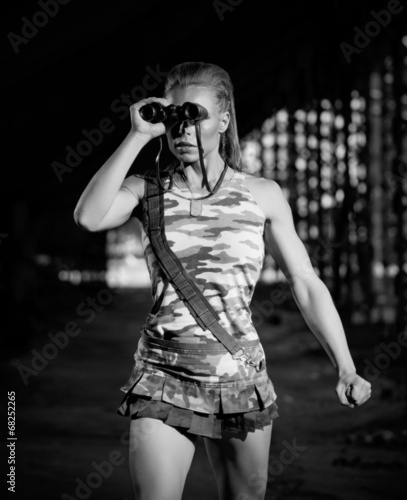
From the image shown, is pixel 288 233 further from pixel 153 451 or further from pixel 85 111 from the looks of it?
pixel 85 111

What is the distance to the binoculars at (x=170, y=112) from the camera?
2.25 metres

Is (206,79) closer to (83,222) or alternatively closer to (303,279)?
(83,222)

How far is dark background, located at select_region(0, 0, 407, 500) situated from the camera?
5.69 m

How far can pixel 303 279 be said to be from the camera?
8.34 feet

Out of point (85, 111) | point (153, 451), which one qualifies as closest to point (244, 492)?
point (153, 451)

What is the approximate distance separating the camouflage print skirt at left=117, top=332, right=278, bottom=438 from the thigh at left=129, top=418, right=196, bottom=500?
36mm

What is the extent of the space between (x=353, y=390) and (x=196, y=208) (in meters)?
0.74

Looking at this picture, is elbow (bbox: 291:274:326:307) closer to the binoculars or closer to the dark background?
the binoculars

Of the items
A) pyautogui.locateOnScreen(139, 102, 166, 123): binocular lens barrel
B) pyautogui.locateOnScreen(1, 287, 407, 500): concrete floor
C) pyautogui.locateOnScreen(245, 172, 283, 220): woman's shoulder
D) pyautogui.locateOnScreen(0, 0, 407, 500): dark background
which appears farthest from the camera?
pyautogui.locateOnScreen(0, 0, 407, 500): dark background

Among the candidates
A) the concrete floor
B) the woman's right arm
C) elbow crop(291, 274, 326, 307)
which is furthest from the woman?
the concrete floor

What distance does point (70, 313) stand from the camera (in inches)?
671

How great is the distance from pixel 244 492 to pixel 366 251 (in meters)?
12.8

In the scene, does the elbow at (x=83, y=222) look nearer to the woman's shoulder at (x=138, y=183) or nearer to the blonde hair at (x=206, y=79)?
the woman's shoulder at (x=138, y=183)

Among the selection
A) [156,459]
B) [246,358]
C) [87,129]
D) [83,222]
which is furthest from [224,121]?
[87,129]
